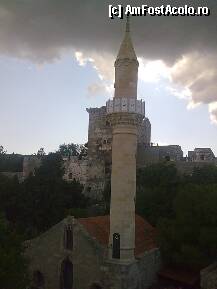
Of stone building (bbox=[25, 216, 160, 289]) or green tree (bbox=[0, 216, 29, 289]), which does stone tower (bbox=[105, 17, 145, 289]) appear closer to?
stone building (bbox=[25, 216, 160, 289])

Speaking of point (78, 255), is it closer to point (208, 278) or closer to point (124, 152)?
point (124, 152)

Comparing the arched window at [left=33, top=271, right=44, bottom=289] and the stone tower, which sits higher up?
the stone tower

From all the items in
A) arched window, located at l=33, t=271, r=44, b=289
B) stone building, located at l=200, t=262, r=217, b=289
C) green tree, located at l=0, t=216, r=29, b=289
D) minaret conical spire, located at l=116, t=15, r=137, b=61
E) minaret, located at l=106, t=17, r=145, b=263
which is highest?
minaret conical spire, located at l=116, t=15, r=137, b=61

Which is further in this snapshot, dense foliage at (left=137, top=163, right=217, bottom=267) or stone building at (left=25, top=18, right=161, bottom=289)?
dense foliage at (left=137, top=163, right=217, bottom=267)

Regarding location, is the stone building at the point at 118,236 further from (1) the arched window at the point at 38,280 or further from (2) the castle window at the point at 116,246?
(1) the arched window at the point at 38,280

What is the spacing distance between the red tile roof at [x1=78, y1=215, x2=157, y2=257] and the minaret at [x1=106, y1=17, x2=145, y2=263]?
1.17 metres

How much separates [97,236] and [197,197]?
5.71 meters

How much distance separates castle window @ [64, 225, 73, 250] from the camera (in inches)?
845

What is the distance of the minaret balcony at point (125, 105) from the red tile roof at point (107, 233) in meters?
6.13

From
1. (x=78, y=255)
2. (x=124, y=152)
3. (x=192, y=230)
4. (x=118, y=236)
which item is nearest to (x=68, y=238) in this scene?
(x=78, y=255)

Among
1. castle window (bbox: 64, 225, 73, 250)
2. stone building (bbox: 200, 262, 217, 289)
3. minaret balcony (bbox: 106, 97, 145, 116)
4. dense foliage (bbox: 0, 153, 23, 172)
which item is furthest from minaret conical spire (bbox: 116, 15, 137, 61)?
dense foliage (bbox: 0, 153, 23, 172)

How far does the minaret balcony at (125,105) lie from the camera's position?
20172mm

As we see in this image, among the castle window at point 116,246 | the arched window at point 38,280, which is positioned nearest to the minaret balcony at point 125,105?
the castle window at point 116,246

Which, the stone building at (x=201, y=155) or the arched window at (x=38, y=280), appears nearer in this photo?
the arched window at (x=38, y=280)
